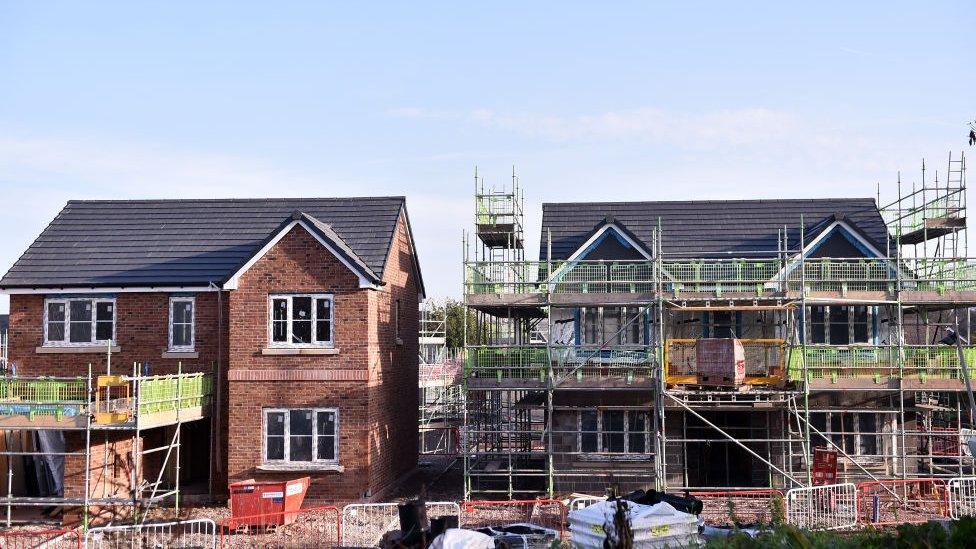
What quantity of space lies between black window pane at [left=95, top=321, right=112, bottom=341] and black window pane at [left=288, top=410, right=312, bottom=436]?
5.36m

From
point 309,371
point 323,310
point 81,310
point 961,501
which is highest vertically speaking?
point 81,310

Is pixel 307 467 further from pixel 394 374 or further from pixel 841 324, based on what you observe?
pixel 841 324

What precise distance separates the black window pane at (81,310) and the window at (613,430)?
1245 centimetres

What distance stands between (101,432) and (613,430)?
11.7 m

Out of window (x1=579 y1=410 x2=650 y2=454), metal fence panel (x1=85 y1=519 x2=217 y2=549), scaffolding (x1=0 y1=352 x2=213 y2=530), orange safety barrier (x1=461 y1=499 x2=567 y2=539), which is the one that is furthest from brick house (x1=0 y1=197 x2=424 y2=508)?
window (x1=579 y1=410 x2=650 y2=454)

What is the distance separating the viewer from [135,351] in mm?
24625

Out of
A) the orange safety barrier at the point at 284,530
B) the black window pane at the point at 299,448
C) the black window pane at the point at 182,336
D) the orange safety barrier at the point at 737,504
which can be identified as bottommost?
the orange safety barrier at the point at 284,530

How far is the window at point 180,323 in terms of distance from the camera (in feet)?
80.6

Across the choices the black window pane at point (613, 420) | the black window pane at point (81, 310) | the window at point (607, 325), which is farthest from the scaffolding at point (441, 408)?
the black window pane at point (81, 310)

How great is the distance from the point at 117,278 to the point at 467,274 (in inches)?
345

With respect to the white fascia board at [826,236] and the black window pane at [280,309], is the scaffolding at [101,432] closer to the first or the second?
the black window pane at [280,309]

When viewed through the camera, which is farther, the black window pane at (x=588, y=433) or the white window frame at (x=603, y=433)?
the black window pane at (x=588, y=433)

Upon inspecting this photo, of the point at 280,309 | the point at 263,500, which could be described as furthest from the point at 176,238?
the point at 263,500

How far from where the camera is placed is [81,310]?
24906mm
